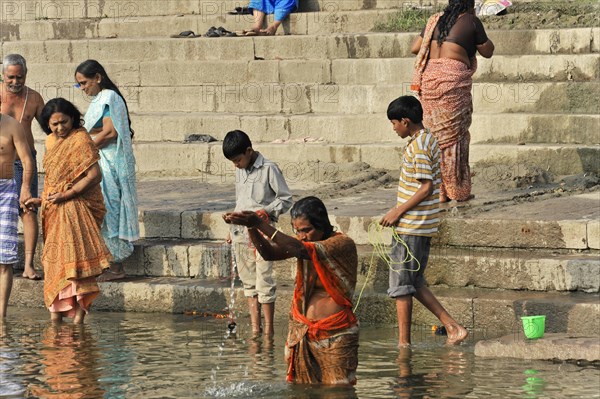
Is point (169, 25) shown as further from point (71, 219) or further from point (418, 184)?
point (418, 184)

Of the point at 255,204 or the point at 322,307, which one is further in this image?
the point at 255,204

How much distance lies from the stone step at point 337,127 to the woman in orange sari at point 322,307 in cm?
527

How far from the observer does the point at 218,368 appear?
7.59 meters

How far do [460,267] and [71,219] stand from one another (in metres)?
2.74

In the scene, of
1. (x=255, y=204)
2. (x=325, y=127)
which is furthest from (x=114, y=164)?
(x=325, y=127)

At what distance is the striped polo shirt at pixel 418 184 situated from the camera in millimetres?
7645

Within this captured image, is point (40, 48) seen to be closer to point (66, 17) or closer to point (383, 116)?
point (66, 17)

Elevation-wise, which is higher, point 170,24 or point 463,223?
point 170,24

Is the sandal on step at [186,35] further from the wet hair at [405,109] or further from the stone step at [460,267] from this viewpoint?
the wet hair at [405,109]

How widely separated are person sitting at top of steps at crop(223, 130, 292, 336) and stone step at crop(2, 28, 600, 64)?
5.10 metres

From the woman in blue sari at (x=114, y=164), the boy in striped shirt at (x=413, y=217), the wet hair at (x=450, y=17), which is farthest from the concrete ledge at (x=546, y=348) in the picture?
the woman in blue sari at (x=114, y=164)

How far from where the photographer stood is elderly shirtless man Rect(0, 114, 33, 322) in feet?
29.6

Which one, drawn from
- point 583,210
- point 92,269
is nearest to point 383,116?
point 583,210

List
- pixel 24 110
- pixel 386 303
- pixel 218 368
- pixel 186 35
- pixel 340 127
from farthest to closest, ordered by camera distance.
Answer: pixel 186 35 < pixel 340 127 < pixel 24 110 < pixel 386 303 < pixel 218 368
